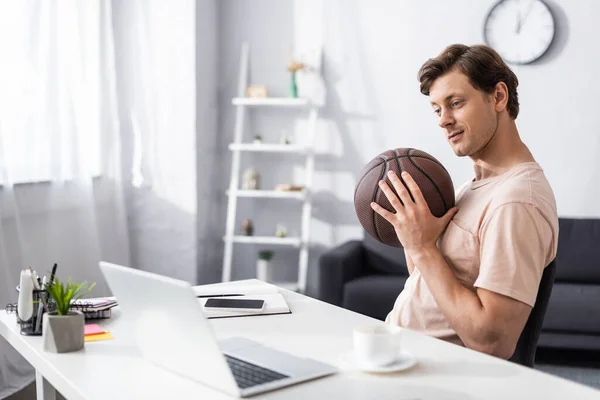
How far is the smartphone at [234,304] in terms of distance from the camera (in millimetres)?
1644

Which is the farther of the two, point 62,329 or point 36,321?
point 36,321

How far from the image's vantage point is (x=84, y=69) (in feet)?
12.1

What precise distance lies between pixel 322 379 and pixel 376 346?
108 millimetres

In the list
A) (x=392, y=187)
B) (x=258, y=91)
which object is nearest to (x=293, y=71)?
(x=258, y=91)

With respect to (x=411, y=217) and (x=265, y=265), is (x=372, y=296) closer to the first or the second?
(x=265, y=265)

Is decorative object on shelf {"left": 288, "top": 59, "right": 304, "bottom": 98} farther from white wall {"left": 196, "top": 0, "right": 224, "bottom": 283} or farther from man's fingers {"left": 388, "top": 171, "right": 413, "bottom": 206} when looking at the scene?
man's fingers {"left": 388, "top": 171, "right": 413, "bottom": 206}

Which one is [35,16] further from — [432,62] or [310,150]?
[432,62]

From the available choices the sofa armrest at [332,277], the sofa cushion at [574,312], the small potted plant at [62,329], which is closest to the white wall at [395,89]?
the sofa cushion at [574,312]

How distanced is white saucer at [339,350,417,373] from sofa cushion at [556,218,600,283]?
108 inches

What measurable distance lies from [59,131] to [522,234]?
267cm

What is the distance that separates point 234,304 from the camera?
167 cm

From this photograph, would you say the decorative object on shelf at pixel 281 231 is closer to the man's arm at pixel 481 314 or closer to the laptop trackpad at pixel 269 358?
the man's arm at pixel 481 314

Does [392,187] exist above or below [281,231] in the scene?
above

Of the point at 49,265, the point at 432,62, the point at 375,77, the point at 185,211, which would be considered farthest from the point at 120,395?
the point at 375,77
